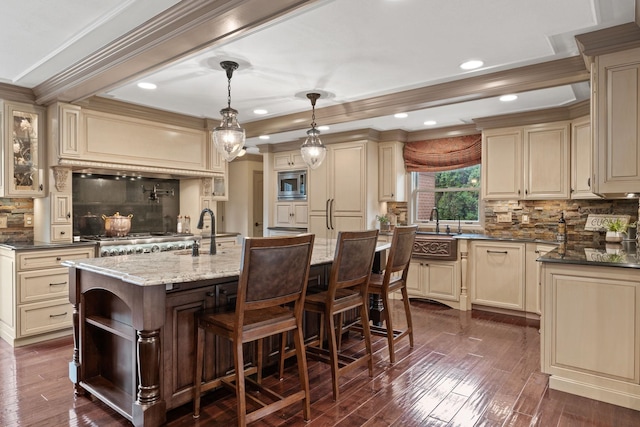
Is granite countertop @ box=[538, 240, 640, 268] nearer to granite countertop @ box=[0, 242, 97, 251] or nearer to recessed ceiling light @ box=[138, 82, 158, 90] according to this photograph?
recessed ceiling light @ box=[138, 82, 158, 90]

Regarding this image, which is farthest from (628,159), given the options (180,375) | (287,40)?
(180,375)

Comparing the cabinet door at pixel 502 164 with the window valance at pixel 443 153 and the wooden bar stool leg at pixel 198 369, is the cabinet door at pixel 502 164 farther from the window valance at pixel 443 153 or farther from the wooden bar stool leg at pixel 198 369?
the wooden bar stool leg at pixel 198 369

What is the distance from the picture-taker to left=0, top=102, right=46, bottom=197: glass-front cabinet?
3.87 metres

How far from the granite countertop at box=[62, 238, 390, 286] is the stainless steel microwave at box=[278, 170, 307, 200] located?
3193mm

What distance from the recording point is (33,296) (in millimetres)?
3660

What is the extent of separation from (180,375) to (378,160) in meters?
4.20

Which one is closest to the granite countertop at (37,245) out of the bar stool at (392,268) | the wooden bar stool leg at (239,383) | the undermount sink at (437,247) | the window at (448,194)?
the wooden bar stool leg at (239,383)

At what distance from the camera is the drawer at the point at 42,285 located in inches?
142

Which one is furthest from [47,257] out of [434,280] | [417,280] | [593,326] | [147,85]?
[593,326]

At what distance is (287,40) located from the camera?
9.36 ft

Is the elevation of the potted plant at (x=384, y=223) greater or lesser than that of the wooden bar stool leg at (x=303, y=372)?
greater

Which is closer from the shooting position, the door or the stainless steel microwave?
the stainless steel microwave

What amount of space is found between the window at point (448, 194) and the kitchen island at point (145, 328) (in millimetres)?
3417

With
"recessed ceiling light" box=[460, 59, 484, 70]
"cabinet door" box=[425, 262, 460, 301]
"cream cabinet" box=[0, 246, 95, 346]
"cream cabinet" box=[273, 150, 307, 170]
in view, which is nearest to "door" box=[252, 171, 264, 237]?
"cream cabinet" box=[273, 150, 307, 170]
